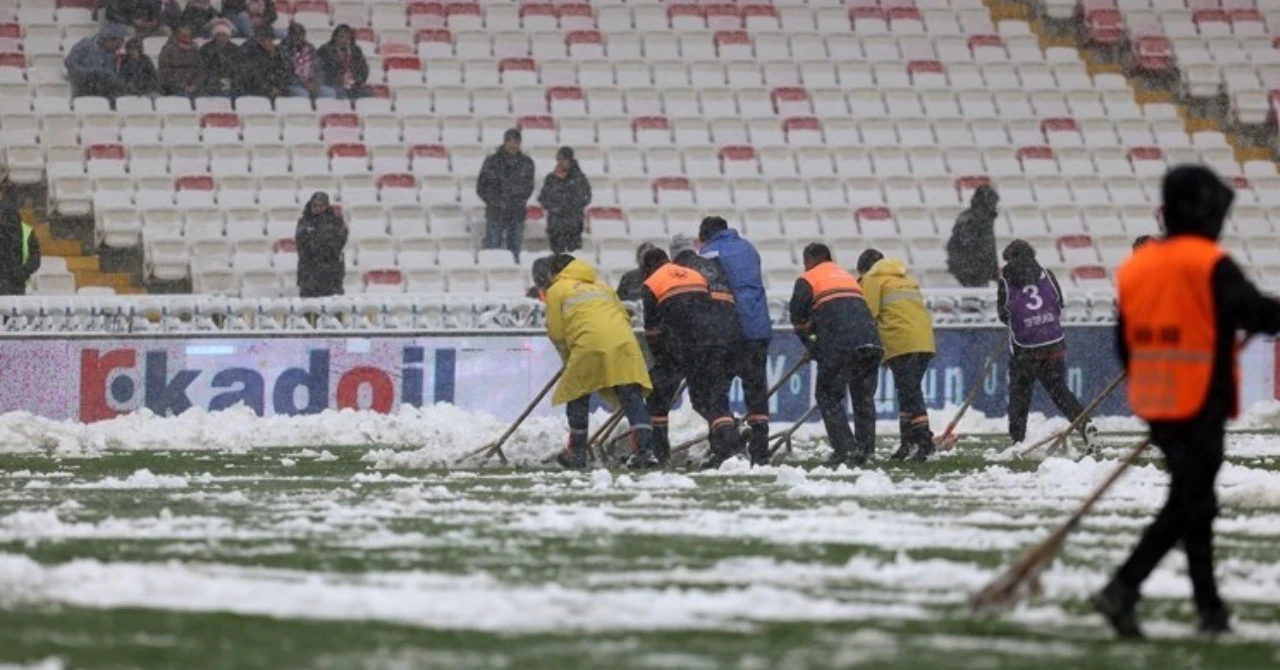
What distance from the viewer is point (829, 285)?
16875 mm

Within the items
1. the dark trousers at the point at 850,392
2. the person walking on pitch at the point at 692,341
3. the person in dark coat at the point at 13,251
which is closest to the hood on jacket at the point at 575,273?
the person walking on pitch at the point at 692,341

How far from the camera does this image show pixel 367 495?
13117mm

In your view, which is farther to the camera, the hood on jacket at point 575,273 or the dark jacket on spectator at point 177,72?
the dark jacket on spectator at point 177,72

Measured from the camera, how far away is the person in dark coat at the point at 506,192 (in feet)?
82.3

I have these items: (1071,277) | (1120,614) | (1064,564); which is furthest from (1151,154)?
(1120,614)

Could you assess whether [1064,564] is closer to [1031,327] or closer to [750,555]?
[750,555]

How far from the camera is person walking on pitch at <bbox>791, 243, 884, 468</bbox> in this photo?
16781 millimetres

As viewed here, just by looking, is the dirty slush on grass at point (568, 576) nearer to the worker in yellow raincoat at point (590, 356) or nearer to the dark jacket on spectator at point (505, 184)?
the worker in yellow raincoat at point (590, 356)

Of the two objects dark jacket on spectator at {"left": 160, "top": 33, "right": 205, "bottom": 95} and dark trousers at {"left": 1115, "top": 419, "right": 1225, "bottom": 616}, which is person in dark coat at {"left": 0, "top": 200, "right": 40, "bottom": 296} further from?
dark trousers at {"left": 1115, "top": 419, "right": 1225, "bottom": 616}

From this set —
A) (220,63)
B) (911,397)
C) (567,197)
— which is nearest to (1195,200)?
(911,397)

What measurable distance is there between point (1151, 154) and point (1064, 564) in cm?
2111

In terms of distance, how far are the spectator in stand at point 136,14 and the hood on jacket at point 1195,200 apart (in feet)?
72.5

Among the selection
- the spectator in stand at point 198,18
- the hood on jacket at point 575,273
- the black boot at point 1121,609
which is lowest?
the black boot at point 1121,609

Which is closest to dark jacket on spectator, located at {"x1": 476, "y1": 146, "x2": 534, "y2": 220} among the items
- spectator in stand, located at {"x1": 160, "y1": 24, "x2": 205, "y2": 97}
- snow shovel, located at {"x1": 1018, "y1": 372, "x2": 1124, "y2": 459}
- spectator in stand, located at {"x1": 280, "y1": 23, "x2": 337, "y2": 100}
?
spectator in stand, located at {"x1": 280, "y1": 23, "x2": 337, "y2": 100}
